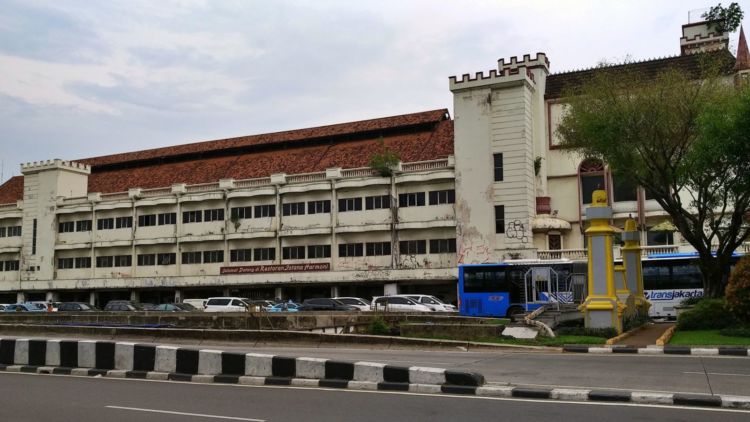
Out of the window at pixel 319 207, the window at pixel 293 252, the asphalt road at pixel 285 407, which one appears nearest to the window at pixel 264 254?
the window at pixel 293 252

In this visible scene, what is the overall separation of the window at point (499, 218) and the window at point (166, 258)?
26637 millimetres

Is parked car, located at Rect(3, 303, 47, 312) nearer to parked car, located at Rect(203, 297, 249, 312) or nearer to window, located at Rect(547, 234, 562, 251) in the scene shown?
parked car, located at Rect(203, 297, 249, 312)

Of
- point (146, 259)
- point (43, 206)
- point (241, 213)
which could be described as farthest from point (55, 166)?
point (241, 213)

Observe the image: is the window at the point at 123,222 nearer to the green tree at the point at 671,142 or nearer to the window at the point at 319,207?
the window at the point at 319,207

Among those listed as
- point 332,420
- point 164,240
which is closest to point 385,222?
point 164,240

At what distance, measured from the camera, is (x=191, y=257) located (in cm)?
5753

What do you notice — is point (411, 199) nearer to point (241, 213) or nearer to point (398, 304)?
point (398, 304)

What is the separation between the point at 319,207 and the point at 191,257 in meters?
12.3

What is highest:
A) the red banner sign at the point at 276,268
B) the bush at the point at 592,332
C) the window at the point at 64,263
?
the window at the point at 64,263

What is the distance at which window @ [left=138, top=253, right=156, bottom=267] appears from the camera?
59000 millimetres

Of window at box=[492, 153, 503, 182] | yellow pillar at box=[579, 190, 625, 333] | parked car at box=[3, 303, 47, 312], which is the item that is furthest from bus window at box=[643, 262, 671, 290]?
parked car at box=[3, 303, 47, 312]

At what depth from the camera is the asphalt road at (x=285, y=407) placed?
28.3ft

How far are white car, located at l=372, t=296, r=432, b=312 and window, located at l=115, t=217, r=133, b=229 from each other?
3003 centimetres

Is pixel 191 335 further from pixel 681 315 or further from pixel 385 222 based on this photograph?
pixel 385 222
